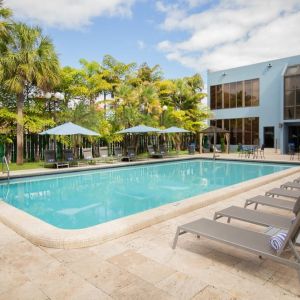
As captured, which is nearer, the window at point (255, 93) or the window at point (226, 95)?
the window at point (255, 93)

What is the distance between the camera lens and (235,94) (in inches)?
1105

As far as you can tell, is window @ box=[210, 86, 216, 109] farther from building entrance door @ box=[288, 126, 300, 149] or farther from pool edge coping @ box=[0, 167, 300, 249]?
pool edge coping @ box=[0, 167, 300, 249]

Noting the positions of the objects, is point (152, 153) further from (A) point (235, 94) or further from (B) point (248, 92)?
(B) point (248, 92)

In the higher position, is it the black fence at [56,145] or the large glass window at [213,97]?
the large glass window at [213,97]

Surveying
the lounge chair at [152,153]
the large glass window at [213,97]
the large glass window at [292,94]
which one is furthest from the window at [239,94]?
the lounge chair at [152,153]

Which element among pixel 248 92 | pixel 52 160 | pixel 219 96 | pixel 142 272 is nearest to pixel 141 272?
pixel 142 272

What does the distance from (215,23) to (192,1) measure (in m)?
2.91

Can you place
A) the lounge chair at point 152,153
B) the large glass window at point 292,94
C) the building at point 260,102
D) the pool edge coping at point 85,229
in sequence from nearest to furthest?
the pool edge coping at point 85,229
the lounge chair at point 152,153
the large glass window at point 292,94
the building at point 260,102

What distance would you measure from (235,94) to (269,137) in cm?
545

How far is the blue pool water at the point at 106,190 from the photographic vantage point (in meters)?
7.69

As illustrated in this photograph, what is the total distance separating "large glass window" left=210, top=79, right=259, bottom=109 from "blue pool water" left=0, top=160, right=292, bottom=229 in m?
12.1

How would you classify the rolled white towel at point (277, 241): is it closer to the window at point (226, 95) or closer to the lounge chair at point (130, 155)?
the lounge chair at point (130, 155)

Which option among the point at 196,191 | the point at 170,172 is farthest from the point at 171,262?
the point at 170,172

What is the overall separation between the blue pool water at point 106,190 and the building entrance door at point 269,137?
960 cm
